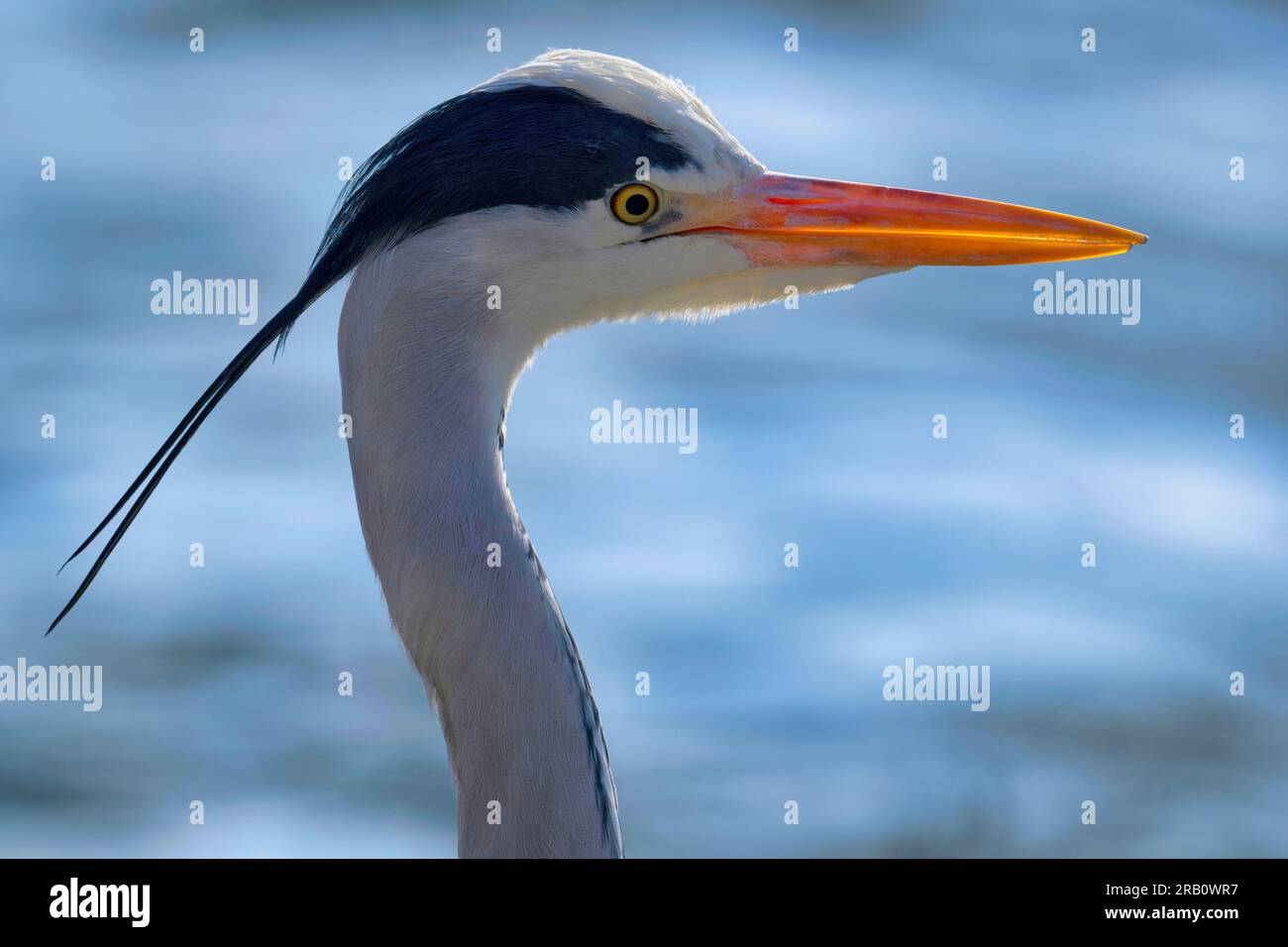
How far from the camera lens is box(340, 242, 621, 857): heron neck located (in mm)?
2250

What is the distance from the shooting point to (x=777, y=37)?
7.10 meters

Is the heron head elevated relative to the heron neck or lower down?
elevated

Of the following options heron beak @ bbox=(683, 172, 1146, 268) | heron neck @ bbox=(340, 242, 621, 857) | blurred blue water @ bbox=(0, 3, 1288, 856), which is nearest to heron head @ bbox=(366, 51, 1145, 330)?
heron beak @ bbox=(683, 172, 1146, 268)

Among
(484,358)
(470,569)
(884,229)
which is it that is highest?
(884,229)

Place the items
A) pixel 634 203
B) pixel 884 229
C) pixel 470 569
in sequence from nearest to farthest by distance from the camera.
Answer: pixel 470 569 < pixel 634 203 < pixel 884 229

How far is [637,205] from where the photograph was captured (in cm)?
240

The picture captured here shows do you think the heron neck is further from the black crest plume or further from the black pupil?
the black pupil

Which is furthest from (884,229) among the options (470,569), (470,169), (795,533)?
(795,533)

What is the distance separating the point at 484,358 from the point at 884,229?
2.19 ft

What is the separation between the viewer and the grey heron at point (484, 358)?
225cm

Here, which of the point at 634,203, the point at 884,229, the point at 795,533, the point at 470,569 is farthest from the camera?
the point at 795,533

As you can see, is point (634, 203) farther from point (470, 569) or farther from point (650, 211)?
point (470, 569)

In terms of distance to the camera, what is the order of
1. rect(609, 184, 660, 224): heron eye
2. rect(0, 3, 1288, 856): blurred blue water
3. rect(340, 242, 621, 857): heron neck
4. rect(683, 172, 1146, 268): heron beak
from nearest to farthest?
rect(340, 242, 621, 857): heron neck → rect(609, 184, 660, 224): heron eye → rect(683, 172, 1146, 268): heron beak → rect(0, 3, 1288, 856): blurred blue water
